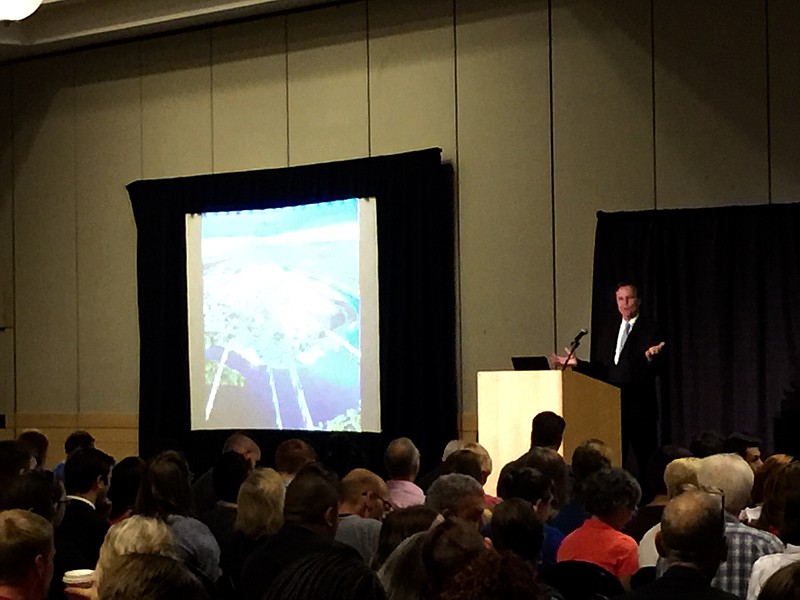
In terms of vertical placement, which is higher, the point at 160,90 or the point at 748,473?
the point at 160,90

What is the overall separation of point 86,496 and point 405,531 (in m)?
2.05

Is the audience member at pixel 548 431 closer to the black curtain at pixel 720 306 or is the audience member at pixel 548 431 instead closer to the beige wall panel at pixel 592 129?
the black curtain at pixel 720 306

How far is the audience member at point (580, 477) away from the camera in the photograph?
177 inches

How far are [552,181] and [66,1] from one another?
15.6ft

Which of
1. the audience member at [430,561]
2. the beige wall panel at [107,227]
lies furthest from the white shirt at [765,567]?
the beige wall panel at [107,227]

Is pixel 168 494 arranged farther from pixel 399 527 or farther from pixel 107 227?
pixel 107 227

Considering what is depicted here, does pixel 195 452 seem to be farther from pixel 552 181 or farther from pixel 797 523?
pixel 797 523

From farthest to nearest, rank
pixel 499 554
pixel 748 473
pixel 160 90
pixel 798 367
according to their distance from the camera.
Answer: pixel 160 90 → pixel 798 367 → pixel 748 473 → pixel 499 554

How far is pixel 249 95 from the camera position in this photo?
10.8 meters

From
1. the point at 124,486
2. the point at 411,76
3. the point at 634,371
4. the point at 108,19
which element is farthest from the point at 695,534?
the point at 108,19

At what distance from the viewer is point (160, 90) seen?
37.1 ft

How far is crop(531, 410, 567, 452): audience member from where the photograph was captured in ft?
19.9

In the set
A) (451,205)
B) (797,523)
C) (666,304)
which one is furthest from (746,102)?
(797,523)

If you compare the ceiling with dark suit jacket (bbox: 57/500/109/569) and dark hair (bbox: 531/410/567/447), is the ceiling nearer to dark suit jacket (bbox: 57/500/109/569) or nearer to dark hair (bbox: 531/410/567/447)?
dark hair (bbox: 531/410/567/447)
